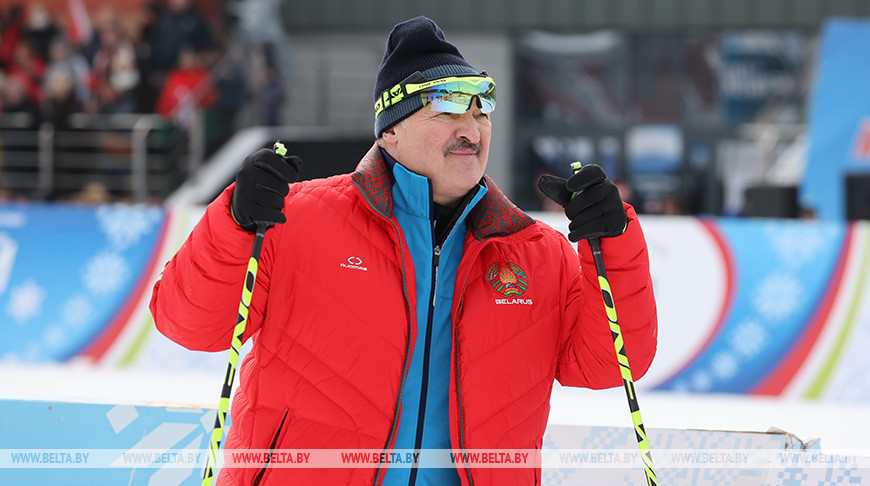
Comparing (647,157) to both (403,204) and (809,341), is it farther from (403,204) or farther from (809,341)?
(403,204)

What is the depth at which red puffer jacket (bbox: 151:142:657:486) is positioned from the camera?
2.32 metres

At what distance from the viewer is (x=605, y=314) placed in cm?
244

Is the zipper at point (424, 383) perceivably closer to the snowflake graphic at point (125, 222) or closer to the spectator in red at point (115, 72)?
the snowflake graphic at point (125, 222)

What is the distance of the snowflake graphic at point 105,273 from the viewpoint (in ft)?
Result: 25.2

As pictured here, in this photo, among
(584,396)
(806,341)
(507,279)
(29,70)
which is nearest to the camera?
(507,279)

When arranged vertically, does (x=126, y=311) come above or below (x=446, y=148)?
below

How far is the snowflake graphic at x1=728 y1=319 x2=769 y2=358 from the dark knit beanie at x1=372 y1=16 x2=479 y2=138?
5126 millimetres

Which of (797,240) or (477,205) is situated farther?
(797,240)

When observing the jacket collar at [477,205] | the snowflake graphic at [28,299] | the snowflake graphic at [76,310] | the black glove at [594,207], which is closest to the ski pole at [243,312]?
the jacket collar at [477,205]

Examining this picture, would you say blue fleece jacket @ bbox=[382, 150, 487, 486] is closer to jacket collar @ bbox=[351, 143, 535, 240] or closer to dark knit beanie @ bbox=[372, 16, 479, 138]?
jacket collar @ bbox=[351, 143, 535, 240]

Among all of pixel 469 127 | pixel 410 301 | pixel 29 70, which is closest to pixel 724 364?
pixel 469 127

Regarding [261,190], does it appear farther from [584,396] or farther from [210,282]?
[584,396]

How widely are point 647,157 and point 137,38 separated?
7.56 meters

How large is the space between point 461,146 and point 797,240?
5382mm
